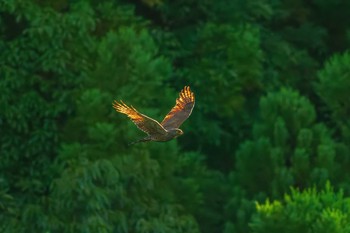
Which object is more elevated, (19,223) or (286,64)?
(286,64)

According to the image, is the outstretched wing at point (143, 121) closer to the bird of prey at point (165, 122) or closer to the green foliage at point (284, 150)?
the bird of prey at point (165, 122)

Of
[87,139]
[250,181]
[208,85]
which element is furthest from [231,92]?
[87,139]

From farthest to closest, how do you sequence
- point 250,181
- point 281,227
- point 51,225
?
point 250,181
point 51,225
point 281,227

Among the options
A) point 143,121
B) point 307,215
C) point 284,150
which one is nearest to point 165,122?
point 143,121

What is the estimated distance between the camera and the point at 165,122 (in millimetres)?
17938

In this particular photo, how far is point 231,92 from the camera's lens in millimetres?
35344

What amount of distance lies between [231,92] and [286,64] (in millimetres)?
2515

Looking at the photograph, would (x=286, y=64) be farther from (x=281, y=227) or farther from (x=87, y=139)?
(x=281, y=227)

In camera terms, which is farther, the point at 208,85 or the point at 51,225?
the point at 208,85

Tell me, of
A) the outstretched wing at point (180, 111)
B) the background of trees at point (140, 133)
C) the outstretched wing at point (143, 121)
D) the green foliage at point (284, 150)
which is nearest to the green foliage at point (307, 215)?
the background of trees at point (140, 133)

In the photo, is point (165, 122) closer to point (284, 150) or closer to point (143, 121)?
point (143, 121)

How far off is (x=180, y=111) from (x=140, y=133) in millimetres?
11919

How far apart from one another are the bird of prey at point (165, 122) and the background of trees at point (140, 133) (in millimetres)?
8384

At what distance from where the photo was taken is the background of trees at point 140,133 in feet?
95.1
